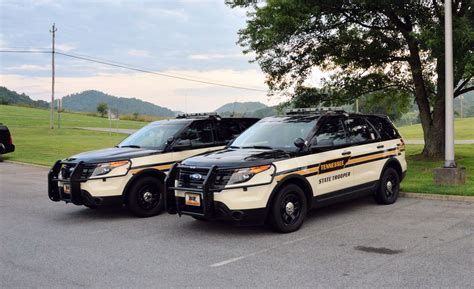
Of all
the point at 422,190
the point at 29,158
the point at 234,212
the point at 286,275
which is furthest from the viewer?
the point at 29,158

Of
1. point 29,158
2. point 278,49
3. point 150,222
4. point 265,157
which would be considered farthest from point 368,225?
point 29,158

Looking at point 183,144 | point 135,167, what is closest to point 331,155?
point 183,144

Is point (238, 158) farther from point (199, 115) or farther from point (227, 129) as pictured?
point (199, 115)

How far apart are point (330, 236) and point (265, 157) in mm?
1438

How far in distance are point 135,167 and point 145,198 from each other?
59cm

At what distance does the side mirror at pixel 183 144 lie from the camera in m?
8.99

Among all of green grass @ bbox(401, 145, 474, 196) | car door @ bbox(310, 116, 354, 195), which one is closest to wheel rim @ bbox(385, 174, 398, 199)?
green grass @ bbox(401, 145, 474, 196)

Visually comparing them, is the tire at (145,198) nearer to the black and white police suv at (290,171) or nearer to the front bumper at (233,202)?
the black and white police suv at (290,171)

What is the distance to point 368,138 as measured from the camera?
8.78 m

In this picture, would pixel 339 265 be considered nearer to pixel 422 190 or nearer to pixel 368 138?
pixel 368 138

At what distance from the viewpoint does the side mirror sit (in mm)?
8992

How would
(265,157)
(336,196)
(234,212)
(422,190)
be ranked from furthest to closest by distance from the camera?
1. (422,190)
2. (336,196)
3. (265,157)
4. (234,212)

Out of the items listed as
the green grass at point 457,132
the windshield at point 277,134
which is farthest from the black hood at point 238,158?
the green grass at point 457,132

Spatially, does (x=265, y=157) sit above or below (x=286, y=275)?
above
